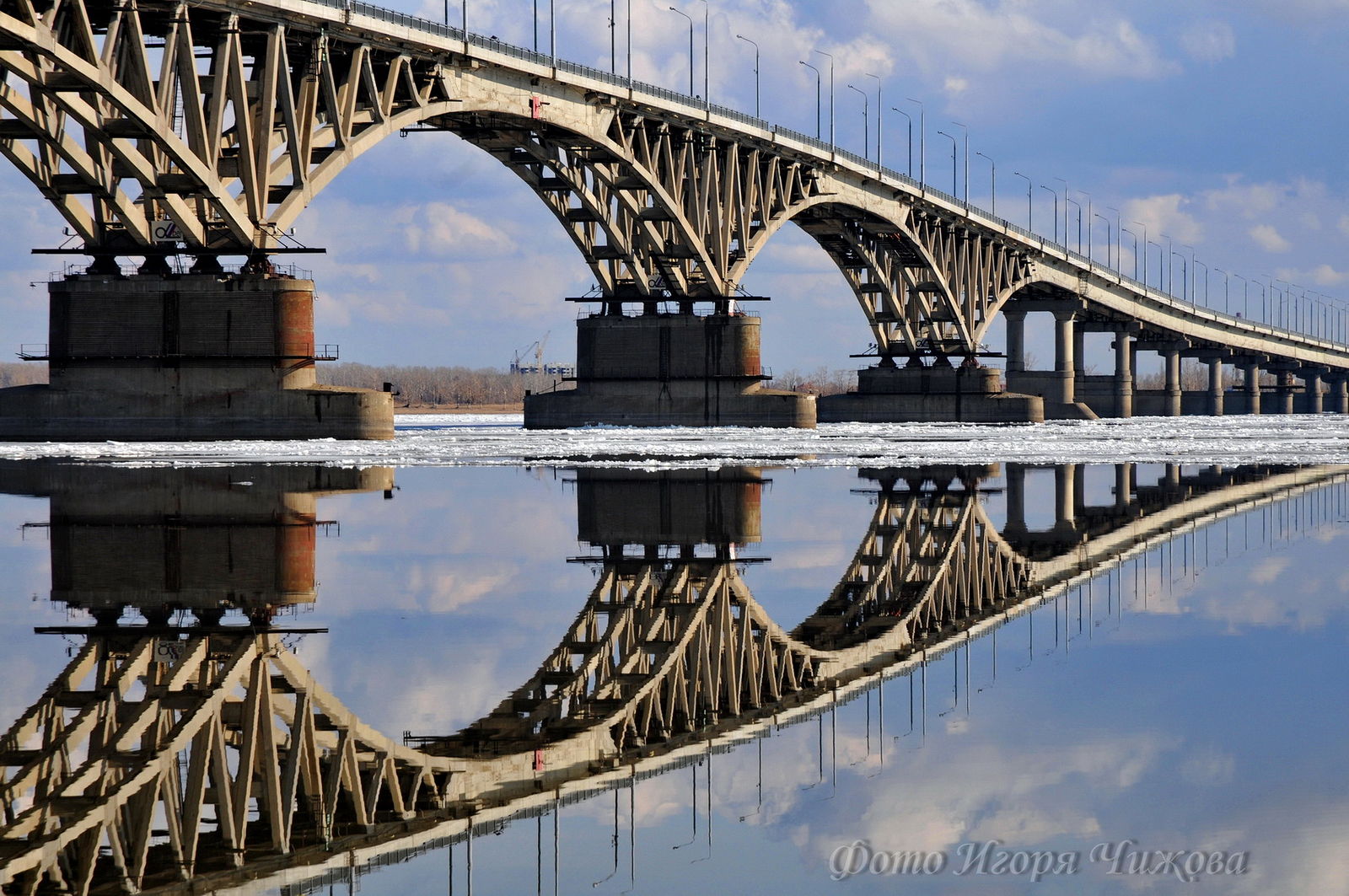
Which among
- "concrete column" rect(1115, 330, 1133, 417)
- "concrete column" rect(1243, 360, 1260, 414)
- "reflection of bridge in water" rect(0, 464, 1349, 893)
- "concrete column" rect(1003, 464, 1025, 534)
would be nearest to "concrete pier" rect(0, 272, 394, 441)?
"concrete column" rect(1003, 464, 1025, 534)

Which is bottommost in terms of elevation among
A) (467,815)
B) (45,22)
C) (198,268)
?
(467,815)

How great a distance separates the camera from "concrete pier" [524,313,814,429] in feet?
249

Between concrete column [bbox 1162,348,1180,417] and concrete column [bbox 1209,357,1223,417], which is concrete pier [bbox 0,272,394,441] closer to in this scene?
concrete column [bbox 1162,348,1180,417]

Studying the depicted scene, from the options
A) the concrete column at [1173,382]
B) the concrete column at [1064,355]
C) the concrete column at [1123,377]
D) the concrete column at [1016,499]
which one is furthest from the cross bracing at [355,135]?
the concrete column at [1173,382]

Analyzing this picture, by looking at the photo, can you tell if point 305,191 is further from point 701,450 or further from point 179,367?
point 701,450

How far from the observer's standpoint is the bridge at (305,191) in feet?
156

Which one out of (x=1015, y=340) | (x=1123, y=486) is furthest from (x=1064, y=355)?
(x=1123, y=486)

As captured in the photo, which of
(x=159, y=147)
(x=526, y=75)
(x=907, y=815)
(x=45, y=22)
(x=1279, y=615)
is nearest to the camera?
(x=907, y=815)

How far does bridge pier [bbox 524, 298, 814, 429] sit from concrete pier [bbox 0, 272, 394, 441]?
27516mm

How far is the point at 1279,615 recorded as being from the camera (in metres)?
14.1

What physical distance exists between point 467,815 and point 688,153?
67350 millimetres

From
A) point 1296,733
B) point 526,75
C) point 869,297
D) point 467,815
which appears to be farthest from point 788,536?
point 869,297

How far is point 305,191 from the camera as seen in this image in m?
51.3

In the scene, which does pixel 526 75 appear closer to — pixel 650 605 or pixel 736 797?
pixel 650 605
